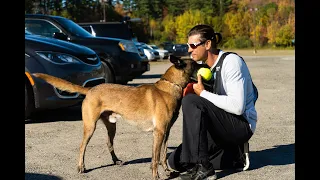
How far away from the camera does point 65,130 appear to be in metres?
7.47

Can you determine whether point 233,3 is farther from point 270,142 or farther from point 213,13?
point 270,142

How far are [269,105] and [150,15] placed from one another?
9644cm

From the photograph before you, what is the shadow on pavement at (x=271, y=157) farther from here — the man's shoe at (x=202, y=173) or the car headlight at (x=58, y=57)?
the car headlight at (x=58, y=57)

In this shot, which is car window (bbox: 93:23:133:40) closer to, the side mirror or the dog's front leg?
the side mirror

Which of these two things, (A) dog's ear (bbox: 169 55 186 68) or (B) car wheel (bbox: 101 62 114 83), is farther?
(B) car wheel (bbox: 101 62 114 83)

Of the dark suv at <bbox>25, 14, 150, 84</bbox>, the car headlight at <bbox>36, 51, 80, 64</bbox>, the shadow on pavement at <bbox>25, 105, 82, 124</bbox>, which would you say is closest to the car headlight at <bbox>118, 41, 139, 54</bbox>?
the dark suv at <bbox>25, 14, 150, 84</bbox>

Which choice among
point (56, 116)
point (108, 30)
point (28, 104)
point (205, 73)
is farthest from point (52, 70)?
point (108, 30)

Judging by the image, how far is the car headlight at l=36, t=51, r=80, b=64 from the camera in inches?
313

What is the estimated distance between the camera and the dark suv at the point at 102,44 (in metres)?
11.3

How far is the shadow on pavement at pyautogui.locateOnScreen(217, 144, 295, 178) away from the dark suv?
614 cm

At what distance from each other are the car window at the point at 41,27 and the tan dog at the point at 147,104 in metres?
6.48

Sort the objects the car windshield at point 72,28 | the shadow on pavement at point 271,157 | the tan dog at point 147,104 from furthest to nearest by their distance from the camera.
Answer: the car windshield at point 72,28 → the shadow on pavement at point 271,157 → the tan dog at point 147,104

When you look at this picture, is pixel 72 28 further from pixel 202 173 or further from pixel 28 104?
pixel 202 173

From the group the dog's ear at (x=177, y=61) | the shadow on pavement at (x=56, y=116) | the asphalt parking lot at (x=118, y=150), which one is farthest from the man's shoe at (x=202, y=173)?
the shadow on pavement at (x=56, y=116)
